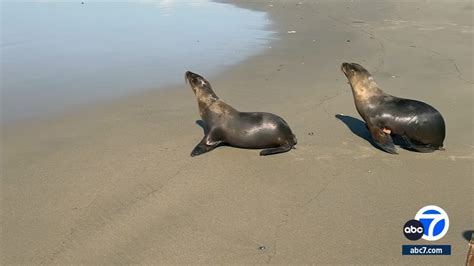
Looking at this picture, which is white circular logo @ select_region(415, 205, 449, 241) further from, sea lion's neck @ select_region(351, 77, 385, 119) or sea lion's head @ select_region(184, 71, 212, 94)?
sea lion's head @ select_region(184, 71, 212, 94)

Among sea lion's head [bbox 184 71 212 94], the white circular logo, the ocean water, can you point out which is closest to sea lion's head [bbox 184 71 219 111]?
sea lion's head [bbox 184 71 212 94]

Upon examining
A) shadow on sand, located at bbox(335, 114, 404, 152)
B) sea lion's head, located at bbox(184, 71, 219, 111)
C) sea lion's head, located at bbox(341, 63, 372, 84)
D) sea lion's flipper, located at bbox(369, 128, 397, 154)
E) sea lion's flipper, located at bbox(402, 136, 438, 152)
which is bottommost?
shadow on sand, located at bbox(335, 114, 404, 152)

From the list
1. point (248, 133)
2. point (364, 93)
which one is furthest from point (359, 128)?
point (248, 133)

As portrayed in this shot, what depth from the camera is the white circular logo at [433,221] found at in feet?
11.1

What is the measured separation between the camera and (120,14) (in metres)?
14.4

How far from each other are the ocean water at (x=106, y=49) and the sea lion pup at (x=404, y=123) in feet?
10.6

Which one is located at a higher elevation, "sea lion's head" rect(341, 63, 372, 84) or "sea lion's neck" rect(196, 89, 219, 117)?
"sea lion's head" rect(341, 63, 372, 84)

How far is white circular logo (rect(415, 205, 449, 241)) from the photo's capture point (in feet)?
11.1

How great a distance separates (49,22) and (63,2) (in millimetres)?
4929

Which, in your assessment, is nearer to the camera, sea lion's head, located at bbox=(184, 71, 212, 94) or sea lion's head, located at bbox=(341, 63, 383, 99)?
sea lion's head, located at bbox=(341, 63, 383, 99)

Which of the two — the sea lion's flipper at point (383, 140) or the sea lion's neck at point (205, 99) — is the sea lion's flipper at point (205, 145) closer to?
the sea lion's neck at point (205, 99)

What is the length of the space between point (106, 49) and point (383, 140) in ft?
20.4

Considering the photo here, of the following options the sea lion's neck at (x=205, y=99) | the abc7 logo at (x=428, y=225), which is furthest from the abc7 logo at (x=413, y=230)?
the sea lion's neck at (x=205, y=99)

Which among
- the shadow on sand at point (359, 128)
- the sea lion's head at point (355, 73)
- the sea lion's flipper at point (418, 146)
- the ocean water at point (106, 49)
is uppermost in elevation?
the sea lion's head at point (355, 73)
